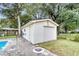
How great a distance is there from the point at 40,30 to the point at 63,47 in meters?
0.30

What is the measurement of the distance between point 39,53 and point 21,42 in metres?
0.23

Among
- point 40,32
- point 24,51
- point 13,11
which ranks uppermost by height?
point 13,11

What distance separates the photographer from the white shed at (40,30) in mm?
1784

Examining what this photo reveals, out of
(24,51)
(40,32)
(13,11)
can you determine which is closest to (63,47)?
(40,32)

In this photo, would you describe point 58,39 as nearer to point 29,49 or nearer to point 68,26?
point 68,26

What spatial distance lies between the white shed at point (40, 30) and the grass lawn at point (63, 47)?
6cm

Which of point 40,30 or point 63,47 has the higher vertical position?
point 40,30

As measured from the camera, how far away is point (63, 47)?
1.78 m

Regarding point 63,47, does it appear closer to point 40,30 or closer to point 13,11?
point 40,30

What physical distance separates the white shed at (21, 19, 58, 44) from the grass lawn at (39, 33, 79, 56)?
0.06m

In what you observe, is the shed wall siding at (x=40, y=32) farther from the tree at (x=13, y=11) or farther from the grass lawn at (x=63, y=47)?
the tree at (x=13, y=11)

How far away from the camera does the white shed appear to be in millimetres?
1784

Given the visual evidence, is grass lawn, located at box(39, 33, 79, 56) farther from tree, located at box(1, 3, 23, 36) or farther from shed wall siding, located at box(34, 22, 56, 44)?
tree, located at box(1, 3, 23, 36)

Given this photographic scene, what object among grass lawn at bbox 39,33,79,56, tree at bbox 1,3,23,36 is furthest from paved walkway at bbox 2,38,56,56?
tree at bbox 1,3,23,36
